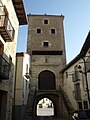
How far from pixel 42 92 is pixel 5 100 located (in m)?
12.0

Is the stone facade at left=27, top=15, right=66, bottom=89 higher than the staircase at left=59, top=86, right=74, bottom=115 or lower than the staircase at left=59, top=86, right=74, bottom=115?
higher

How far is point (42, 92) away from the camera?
72.5 ft

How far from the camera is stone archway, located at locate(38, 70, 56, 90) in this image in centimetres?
2342

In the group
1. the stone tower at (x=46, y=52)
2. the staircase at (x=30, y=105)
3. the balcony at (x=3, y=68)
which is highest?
the stone tower at (x=46, y=52)

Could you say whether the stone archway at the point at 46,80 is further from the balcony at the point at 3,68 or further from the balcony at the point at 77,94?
the balcony at the point at 3,68

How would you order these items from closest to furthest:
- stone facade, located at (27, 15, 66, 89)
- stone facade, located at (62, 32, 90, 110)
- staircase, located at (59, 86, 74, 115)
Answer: stone facade, located at (62, 32, 90, 110), staircase, located at (59, 86, 74, 115), stone facade, located at (27, 15, 66, 89)

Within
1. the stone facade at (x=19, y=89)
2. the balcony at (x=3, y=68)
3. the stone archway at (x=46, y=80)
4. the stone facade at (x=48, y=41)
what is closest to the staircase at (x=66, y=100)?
the stone archway at (x=46, y=80)

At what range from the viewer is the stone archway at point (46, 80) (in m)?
23.4

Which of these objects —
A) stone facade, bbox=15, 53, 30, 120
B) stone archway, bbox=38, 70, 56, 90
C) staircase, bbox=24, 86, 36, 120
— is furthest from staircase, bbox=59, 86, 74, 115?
stone facade, bbox=15, 53, 30, 120

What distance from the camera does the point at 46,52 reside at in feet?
83.7

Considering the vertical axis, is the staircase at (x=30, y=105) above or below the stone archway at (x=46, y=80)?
below

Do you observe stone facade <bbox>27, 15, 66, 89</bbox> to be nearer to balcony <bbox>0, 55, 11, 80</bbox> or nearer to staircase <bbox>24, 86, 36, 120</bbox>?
staircase <bbox>24, 86, 36, 120</bbox>

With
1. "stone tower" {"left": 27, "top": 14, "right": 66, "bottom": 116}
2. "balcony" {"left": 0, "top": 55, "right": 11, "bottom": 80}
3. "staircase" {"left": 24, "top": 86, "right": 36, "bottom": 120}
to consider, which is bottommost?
"staircase" {"left": 24, "top": 86, "right": 36, "bottom": 120}

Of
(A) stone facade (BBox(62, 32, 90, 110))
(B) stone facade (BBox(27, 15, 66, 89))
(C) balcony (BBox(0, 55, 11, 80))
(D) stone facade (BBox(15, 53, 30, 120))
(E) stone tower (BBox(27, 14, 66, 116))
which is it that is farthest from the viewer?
(B) stone facade (BBox(27, 15, 66, 89))
